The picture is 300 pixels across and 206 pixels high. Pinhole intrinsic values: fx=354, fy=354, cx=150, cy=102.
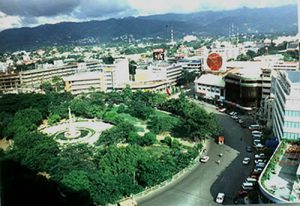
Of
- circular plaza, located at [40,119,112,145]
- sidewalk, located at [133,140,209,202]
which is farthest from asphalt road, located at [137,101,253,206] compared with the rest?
circular plaza, located at [40,119,112,145]

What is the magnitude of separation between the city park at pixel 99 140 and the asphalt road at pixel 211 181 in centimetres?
17

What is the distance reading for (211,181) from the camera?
393cm

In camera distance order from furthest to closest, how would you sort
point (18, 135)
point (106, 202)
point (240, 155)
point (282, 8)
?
point (240, 155)
point (18, 135)
point (106, 202)
point (282, 8)

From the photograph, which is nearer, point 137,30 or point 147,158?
point 147,158

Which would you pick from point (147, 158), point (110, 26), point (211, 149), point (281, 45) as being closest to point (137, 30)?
point (110, 26)

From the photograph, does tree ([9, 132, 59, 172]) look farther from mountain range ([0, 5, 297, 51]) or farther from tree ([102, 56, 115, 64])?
tree ([102, 56, 115, 64])

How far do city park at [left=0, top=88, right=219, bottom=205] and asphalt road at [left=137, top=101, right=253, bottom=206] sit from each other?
0.17 m

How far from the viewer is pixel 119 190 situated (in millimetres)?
3422

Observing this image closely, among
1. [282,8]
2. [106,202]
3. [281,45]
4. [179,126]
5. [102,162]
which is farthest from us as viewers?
[281,45]

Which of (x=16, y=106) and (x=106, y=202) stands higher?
(x=16, y=106)

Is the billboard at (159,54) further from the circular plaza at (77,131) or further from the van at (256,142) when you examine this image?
the van at (256,142)

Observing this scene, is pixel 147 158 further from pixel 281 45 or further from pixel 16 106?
pixel 281 45

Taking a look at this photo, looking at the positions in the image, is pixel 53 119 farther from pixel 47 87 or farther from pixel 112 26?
pixel 112 26

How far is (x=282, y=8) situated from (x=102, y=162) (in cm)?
241
